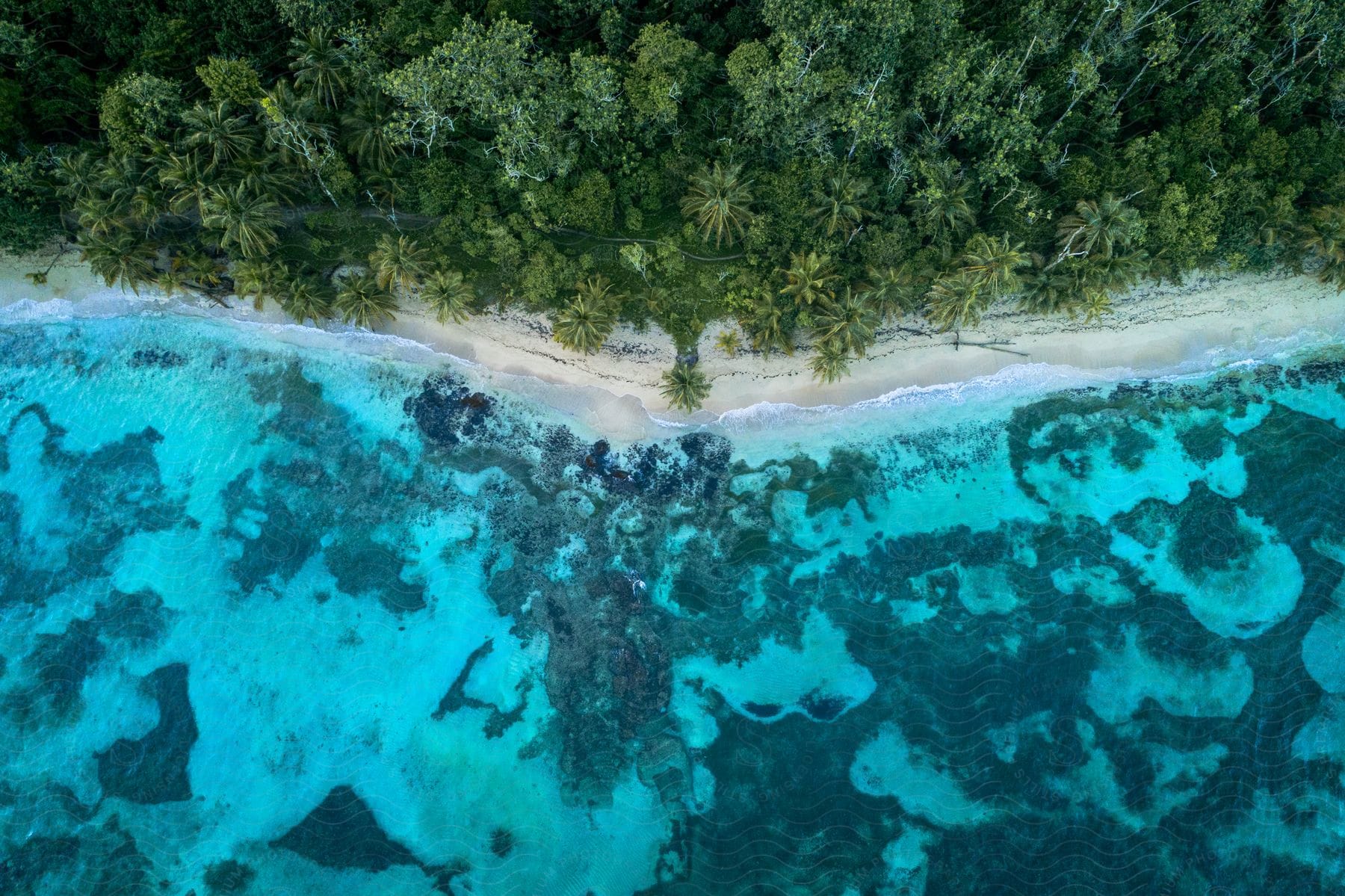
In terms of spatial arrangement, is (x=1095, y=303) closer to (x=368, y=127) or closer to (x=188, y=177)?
(x=368, y=127)

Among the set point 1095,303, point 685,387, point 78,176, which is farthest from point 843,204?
point 78,176

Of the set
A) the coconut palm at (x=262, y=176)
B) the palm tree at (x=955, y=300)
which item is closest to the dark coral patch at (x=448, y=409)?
the coconut palm at (x=262, y=176)

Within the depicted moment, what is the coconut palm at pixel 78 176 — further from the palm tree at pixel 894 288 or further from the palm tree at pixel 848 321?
the palm tree at pixel 894 288

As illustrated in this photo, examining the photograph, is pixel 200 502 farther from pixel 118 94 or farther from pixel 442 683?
pixel 118 94

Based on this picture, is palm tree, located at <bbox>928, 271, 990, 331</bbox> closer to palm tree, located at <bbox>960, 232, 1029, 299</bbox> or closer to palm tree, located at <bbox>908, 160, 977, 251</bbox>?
palm tree, located at <bbox>960, 232, 1029, 299</bbox>

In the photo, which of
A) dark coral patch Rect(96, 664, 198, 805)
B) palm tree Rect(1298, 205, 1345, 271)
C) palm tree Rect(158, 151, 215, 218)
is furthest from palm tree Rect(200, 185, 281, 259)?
palm tree Rect(1298, 205, 1345, 271)

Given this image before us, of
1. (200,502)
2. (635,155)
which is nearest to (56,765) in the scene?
(200,502)
